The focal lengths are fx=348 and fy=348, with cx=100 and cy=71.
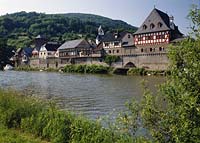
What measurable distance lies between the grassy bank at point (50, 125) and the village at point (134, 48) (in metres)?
46.2

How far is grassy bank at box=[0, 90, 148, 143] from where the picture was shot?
40.1ft

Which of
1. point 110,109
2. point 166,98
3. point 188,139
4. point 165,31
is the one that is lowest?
point 110,109

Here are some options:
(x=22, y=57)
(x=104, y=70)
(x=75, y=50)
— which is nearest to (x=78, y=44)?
(x=75, y=50)

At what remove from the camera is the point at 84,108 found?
998 inches

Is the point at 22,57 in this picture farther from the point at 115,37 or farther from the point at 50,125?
the point at 50,125

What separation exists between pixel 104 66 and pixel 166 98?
2697 inches

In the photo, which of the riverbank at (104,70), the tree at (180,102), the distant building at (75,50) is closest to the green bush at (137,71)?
the riverbank at (104,70)

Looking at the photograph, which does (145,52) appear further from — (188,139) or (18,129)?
(188,139)

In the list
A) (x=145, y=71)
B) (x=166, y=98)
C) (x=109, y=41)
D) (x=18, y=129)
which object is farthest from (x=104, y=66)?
(x=166, y=98)

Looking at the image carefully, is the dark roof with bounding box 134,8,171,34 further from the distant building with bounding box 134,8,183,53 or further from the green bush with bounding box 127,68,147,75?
the green bush with bounding box 127,68,147,75

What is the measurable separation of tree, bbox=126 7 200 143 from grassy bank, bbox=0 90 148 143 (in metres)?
1.70

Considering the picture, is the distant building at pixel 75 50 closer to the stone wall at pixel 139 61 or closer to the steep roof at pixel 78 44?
the steep roof at pixel 78 44

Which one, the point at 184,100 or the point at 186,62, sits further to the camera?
the point at 186,62

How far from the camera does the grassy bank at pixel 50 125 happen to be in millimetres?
12226
